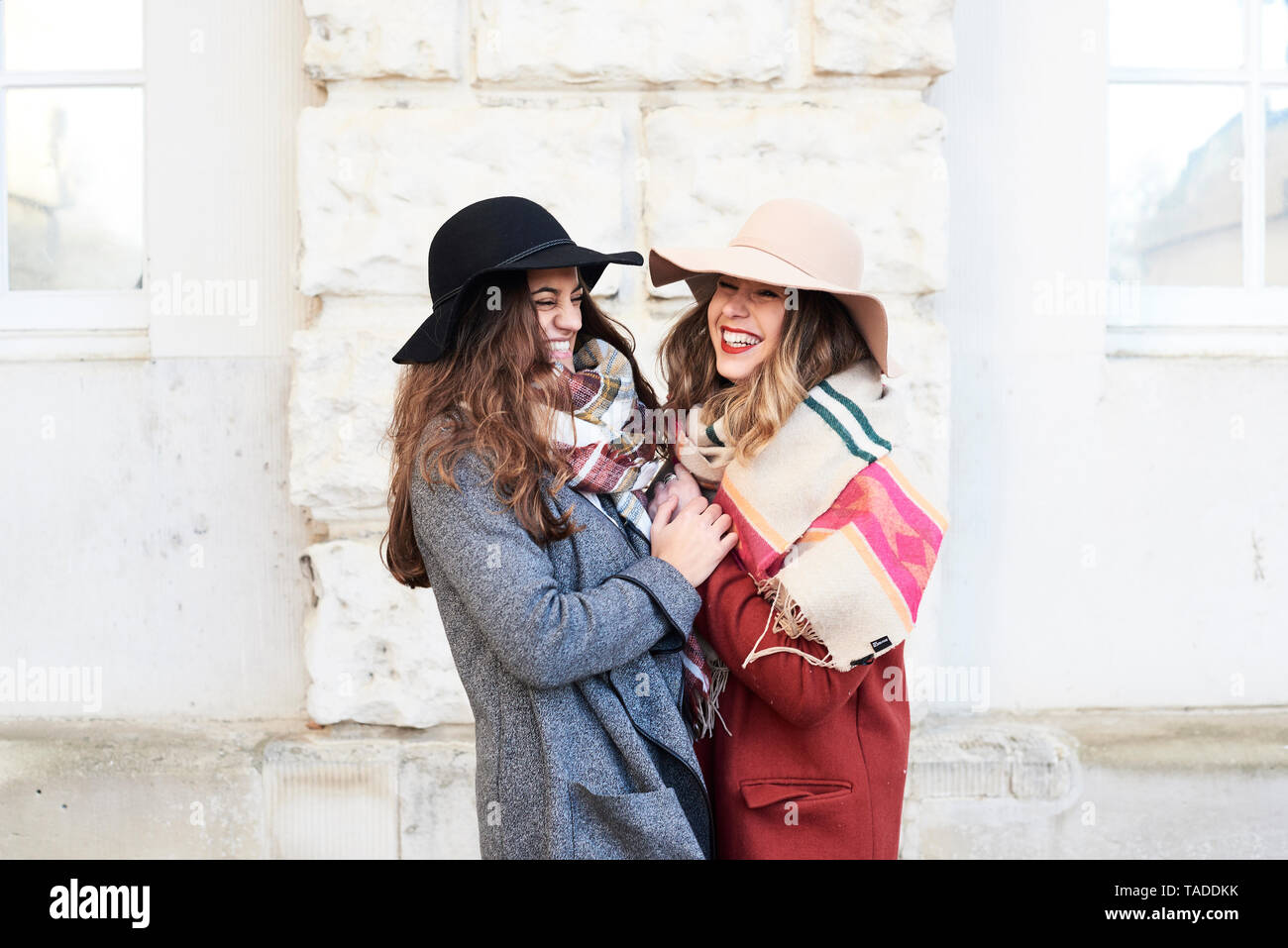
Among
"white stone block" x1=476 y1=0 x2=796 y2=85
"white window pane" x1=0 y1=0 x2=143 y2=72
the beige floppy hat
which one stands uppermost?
"white window pane" x1=0 y1=0 x2=143 y2=72

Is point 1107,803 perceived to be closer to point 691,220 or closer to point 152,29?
point 691,220

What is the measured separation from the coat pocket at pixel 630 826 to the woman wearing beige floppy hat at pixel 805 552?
0.15 metres

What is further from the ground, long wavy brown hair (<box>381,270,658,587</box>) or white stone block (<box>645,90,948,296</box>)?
white stone block (<box>645,90,948,296</box>)

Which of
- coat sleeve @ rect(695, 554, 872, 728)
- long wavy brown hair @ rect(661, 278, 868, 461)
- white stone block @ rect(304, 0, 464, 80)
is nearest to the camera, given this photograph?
coat sleeve @ rect(695, 554, 872, 728)

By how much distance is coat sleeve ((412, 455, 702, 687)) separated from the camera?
59.4 inches

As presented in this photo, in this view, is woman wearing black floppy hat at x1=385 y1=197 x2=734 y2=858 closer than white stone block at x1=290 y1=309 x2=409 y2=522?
Yes

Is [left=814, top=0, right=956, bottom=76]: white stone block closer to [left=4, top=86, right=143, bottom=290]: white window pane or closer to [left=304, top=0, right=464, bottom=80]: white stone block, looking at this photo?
[left=304, top=0, right=464, bottom=80]: white stone block

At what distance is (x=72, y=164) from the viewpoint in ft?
10.5

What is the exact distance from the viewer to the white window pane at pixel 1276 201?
3254 millimetres

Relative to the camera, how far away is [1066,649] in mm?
3123

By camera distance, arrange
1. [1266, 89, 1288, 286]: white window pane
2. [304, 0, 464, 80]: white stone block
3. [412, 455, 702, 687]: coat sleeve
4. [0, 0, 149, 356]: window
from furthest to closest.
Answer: [1266, 89, 1288, 286]: white window pane → [0, 0, 149, 356]: window → [304, 0, 464, 80]: white stone block → [412, 455, 702, 687]: coat sleeve

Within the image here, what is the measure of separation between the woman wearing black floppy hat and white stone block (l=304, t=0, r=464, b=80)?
131 centimetres

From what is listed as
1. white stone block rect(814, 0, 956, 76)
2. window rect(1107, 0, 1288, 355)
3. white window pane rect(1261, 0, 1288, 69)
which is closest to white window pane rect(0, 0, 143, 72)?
white stone block rect(814, 0, 956, 76)

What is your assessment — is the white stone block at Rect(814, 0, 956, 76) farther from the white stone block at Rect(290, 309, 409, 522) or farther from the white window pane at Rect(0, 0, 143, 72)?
the white window pane at Rect(0, 0, 143, 72)
